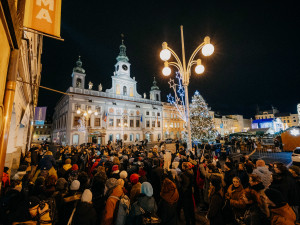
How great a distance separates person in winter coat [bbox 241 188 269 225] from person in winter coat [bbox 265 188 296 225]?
34 cm

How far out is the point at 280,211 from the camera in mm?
2178

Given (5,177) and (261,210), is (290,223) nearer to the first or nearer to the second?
(261,210)

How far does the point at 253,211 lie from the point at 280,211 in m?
0.54

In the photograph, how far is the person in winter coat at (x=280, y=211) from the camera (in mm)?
2135

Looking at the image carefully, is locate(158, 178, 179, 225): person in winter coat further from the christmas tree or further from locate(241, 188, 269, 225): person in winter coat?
the christmas tree

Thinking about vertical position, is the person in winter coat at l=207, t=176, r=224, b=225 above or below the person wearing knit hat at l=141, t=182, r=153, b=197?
below

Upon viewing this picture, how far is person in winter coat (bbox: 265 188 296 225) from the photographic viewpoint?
7.00ft

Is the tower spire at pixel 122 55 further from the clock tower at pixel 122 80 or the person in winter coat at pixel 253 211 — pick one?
the person in winter coat at pixel 253 211

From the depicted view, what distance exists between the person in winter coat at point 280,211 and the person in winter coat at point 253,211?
34 cm

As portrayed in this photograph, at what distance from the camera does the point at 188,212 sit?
13.0 feet

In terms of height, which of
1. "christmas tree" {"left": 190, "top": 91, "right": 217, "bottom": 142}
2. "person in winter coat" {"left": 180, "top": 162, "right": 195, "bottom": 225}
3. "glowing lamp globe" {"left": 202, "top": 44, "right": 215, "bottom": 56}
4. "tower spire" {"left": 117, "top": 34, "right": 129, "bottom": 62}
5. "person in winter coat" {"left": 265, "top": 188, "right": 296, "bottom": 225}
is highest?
"tower spire" {"left": 117, "top": 34, "right": 129, "bottom": 62}

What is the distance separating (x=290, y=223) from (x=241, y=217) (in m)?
0.92

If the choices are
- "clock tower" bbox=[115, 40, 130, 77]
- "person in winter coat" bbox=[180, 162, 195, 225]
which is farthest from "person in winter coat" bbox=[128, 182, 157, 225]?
"clock tower" bbox=[115, 40, 130, 77]

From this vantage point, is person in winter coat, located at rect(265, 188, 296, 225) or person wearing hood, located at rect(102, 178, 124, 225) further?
person wearing hood, located at rect(102, 178, 124, 225)
